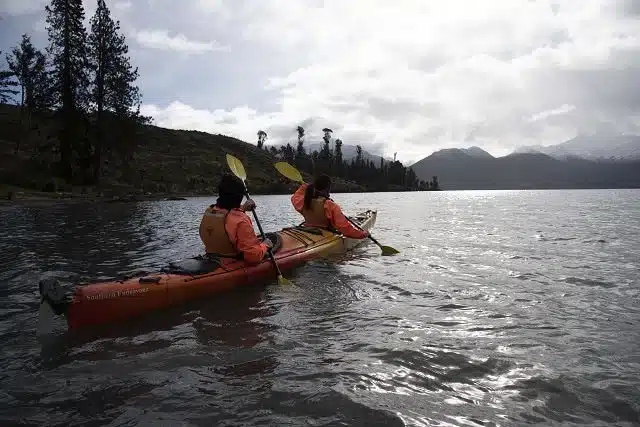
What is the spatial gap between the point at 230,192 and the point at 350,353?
341 centimetres

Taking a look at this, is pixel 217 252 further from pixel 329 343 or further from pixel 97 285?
pixel 329 343

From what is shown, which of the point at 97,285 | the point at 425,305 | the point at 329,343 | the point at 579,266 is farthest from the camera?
the point at 579,266

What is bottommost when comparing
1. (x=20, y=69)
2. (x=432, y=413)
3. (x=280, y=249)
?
(x=432, y=413)

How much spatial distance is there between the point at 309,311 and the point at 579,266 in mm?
7301

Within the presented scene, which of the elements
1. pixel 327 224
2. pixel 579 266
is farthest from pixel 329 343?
pixel 579 266

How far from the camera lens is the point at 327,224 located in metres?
11.7

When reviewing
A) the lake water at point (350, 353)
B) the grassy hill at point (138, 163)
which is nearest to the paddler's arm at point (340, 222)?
the lake water at point (350, 353)

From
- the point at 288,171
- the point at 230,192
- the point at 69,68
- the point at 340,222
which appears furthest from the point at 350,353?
the point at 69,68

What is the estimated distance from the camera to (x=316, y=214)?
454 inches

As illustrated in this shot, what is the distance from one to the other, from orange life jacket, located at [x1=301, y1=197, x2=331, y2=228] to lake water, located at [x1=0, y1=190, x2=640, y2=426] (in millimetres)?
2088

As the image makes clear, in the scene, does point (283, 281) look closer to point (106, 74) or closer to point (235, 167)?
point (235, 167)

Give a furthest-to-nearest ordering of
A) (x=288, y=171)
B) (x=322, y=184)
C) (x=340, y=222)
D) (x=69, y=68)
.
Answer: (x=69, y=68)
(x=288, y=171)
(x=322, y=184)
(x=340, y=222)

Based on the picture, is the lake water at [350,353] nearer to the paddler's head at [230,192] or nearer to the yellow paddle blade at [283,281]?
the yellow paddle blade at [283,281]

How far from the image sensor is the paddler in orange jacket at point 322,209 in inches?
430
